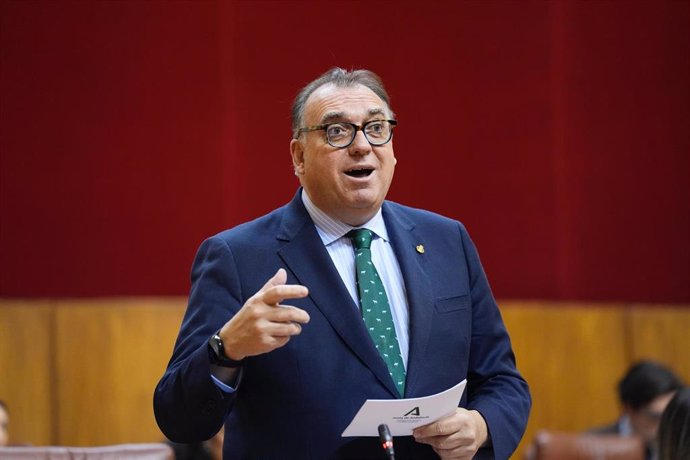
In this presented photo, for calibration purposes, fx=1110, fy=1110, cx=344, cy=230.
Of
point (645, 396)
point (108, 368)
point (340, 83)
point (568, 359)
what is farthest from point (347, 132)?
point (568, 359)

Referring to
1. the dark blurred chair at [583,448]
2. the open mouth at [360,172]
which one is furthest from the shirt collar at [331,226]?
the dark blurred chair at [583,448]

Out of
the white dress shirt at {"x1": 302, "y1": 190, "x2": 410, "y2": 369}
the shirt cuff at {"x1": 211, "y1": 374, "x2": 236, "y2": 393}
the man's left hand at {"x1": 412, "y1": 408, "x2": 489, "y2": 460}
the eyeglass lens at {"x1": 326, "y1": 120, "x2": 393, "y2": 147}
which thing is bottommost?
the man's left hand at {"x1": 412, "y1": 408, "x2": 489, "y2": 460}

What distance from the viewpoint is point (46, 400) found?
175 inches

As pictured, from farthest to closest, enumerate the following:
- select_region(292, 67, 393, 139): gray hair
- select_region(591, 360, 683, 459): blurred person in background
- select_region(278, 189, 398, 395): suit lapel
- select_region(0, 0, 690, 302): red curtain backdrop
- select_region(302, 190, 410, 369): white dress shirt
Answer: select_region(0, 0, 690, 302): red curtain backdrop, select_region(591, 360, 683, 459): blurred person in background, select_region(292, 67, 393, 139): gray hair, select_region(302, 190, 410, 369): white dress shirt, select_region(278, 189, 398, 395): suit lapel

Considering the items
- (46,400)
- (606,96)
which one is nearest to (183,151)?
(46,400)

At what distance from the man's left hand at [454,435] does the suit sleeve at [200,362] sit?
344 mm

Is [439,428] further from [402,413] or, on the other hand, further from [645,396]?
[645,396]

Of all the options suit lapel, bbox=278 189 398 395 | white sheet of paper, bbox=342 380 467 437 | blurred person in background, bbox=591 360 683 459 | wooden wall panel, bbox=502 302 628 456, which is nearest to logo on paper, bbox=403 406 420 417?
white sheet of paper, bbox=342 380 467 437

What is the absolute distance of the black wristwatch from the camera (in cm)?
185

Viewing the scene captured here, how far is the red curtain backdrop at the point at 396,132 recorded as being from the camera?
15.1ft

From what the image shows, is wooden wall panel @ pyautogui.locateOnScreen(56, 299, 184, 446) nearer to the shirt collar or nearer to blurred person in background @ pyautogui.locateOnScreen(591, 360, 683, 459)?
blurred person in background @ pyautogui.locateOnScreen(591, 360, 683, 459)

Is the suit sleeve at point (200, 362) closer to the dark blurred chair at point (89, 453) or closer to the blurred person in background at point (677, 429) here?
the dark blurred chair at point (89, 453)

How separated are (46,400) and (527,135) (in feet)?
7.81

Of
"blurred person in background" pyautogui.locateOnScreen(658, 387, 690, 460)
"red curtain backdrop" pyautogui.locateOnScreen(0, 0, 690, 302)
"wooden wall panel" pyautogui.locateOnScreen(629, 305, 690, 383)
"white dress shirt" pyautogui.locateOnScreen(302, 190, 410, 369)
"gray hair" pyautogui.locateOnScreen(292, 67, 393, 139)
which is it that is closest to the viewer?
"blurred person in background" pyautogui.locateOnScreen(658, 387, 690, 460)
